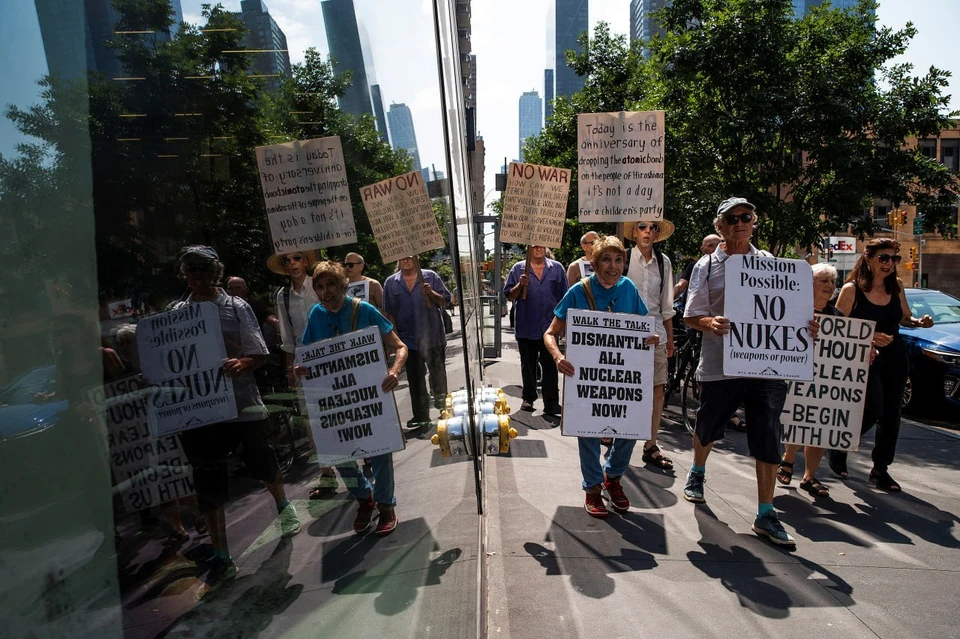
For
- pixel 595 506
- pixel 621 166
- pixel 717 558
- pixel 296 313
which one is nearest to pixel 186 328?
pixel 296 313

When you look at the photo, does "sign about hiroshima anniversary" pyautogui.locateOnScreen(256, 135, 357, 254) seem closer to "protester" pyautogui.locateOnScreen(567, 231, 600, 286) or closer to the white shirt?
the white shirt

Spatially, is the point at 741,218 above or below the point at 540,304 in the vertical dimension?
above

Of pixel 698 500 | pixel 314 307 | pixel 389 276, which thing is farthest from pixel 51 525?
pixel 698 500

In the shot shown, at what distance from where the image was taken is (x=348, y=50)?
42.5 inches

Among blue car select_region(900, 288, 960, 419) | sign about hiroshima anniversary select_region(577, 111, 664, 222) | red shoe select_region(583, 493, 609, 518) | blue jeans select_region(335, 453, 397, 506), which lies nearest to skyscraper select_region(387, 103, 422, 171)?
blue jeans select_region(335, 453, 397, 506)

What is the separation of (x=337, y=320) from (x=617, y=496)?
367cm

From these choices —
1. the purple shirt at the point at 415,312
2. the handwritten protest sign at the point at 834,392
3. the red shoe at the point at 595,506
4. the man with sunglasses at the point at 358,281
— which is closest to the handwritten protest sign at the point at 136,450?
the man with sunglasses at the point at 358,281

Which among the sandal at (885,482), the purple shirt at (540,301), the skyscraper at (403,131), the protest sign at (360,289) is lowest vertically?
the sandal at (885,482)

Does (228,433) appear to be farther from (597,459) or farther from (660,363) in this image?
(660,363)

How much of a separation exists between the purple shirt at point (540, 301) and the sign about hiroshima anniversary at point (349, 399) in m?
5.55

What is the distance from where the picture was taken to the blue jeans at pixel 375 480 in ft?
3.32

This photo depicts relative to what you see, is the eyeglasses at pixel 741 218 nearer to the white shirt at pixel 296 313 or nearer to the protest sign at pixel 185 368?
the white shirt at pixel 296 313

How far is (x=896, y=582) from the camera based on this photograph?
342cm

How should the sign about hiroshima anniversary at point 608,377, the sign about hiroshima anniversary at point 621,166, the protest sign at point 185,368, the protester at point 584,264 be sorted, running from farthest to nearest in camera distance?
the protester at point 584,264
the sign about hiroshima anniversary at point 621,166
the sign about hiroshima anniversary at point 608,377
the protest sign at point 185,368
